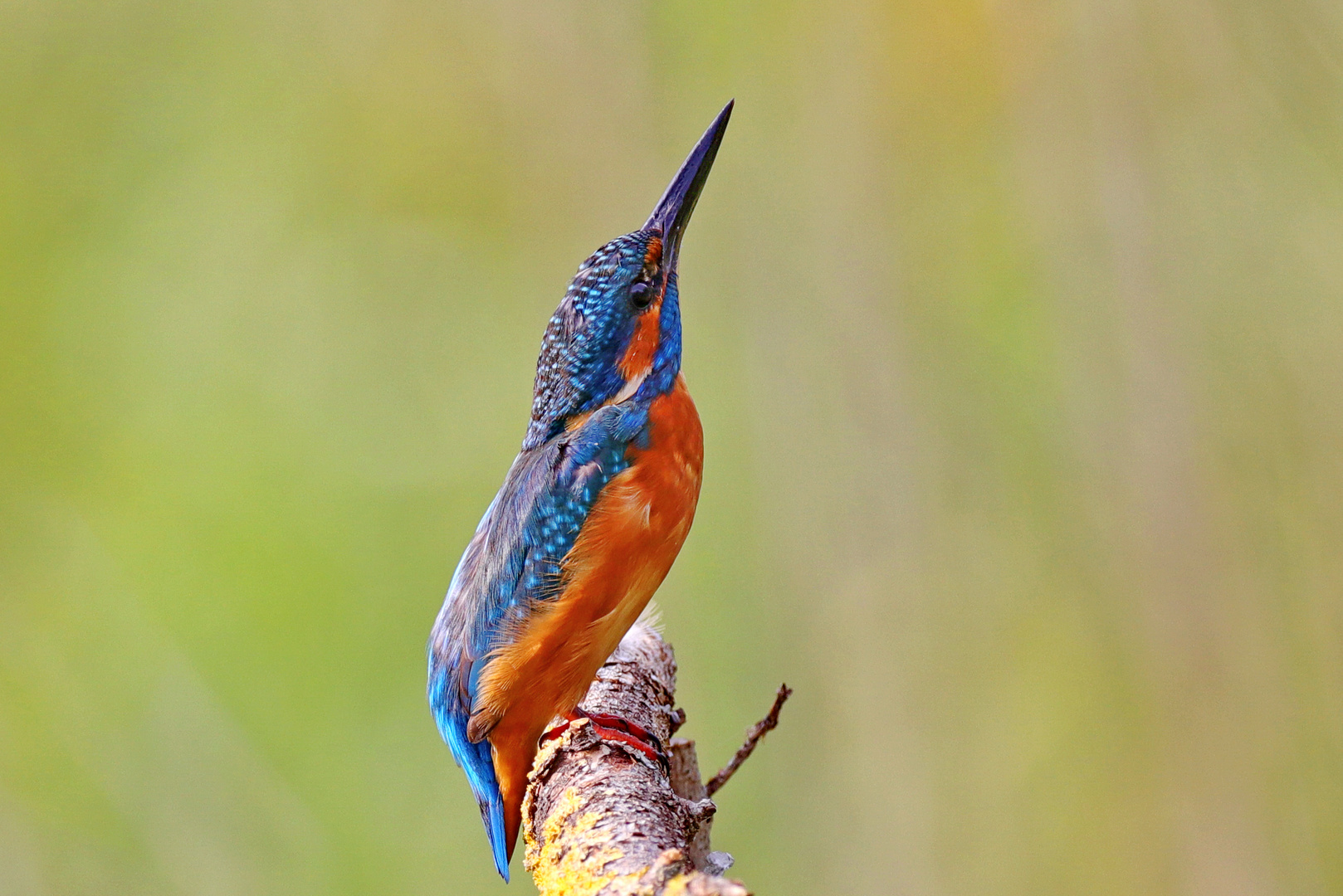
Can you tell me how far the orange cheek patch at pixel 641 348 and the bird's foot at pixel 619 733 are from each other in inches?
26.9

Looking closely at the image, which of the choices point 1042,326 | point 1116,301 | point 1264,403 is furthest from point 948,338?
point 1264,403

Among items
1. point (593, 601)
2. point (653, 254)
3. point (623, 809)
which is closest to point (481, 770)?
point (593, 601)

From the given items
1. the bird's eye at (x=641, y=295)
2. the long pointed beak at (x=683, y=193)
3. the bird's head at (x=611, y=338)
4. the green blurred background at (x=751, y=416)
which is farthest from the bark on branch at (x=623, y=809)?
the green blurred background at (x=751, y=416)

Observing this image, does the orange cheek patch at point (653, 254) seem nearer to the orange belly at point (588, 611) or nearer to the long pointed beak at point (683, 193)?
the long pointed beak at point (683, 193)

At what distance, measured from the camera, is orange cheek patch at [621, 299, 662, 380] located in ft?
7.14

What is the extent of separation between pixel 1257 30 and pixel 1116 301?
33.3 inches

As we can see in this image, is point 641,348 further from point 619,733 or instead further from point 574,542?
point 619,733

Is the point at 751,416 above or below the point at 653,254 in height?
above

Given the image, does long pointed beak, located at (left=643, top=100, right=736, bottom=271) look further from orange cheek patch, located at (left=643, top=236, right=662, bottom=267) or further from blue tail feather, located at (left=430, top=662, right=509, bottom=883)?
blue tail feather, located at (left=430, top=662, right=509, bottom=883)

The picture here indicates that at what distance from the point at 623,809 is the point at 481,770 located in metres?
0.65

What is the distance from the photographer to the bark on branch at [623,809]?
1.09 meters

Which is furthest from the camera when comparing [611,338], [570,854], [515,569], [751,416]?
[751,416]

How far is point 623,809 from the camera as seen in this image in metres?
1.39

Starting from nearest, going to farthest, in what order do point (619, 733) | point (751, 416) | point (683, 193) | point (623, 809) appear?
point (623, 809), point (619, 733), point (683, 193), point (751, 416)
